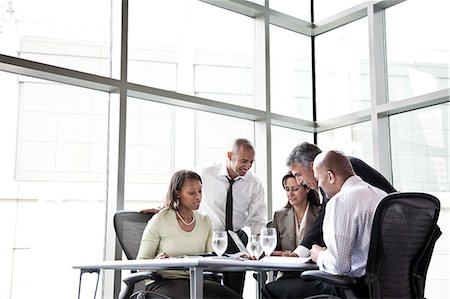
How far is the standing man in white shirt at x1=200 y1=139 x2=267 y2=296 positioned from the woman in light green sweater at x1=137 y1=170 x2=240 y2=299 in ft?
1.89

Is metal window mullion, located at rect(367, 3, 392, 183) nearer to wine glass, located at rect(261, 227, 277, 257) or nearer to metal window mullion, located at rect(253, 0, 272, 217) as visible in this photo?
metal window mullion, located at rect(253, 0, 272, 217)

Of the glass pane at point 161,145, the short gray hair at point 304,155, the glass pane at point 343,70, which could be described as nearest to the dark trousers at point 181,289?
the short gray hair at point 304,155

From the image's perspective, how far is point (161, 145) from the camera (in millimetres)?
4691

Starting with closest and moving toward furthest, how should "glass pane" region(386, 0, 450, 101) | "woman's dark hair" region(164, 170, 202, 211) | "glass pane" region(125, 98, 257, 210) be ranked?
"woman's dark hair" region(164, 170, 202, 211), "glass pane" region(125, 98, 257, 210), "glass pane" region(386, 0, 450, 101)

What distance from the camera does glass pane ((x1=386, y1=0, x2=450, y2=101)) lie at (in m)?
4.88

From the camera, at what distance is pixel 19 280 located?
395cm

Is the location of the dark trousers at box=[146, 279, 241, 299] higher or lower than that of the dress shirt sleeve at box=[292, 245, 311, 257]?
lower

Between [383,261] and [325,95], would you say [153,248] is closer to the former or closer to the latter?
[383,261]

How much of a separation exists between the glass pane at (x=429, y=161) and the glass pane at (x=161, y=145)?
1.42m

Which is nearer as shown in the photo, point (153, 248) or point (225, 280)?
point (153, 248)

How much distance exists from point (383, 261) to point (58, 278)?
2426 millimetres

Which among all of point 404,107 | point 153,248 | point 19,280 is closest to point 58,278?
point 19,280

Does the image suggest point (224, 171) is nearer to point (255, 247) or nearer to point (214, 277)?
point (214, 277)

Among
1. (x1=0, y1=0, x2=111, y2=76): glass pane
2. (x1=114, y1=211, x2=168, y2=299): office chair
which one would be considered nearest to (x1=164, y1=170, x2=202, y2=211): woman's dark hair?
(x1=114, y1=211, x2=168, y2=299): office chair
